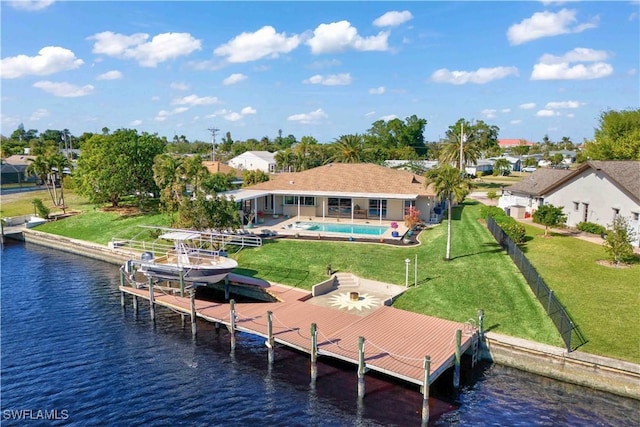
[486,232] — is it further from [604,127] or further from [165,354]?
[604,127]

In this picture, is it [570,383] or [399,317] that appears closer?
[570,383]

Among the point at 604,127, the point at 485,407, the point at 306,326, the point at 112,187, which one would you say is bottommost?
the point at 485,407

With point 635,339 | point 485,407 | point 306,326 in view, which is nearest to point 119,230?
point 306,326

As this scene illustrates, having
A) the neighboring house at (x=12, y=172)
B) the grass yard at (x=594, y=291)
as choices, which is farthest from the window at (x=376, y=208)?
the neighboring house at (x=12, y=172)

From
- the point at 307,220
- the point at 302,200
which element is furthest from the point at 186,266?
the point at 302,200

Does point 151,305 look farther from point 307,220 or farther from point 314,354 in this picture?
point 307,220

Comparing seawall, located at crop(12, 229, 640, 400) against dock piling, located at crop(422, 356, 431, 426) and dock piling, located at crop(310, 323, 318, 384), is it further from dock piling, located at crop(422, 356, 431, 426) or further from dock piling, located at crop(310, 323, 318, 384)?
dock piling, located at crop(310, 323, 318, 384)
